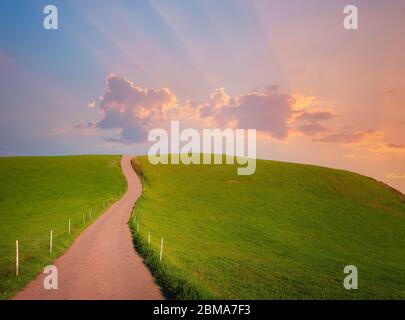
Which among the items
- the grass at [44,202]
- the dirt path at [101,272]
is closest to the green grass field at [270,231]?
the dirt path at [101,272]

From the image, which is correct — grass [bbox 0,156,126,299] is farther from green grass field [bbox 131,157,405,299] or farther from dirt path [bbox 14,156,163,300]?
green grass field [bbox 131,157,405,299]

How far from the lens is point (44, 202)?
58.6m

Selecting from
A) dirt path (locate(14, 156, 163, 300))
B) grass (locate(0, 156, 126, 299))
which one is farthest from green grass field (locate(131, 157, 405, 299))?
grass (locate(0, 156, 126, 299))

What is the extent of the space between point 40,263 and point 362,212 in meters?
58.1

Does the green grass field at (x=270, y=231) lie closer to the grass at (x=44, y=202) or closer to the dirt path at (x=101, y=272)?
the dirt path at (x=101, y=272)

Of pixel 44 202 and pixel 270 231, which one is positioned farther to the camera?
pixel 44 202

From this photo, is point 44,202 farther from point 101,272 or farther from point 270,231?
point 101,272

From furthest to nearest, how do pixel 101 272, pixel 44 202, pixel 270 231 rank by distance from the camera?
pixel 44 202 → pixel 270 231 → pixel 101 272

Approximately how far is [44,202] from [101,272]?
43775 millimetres

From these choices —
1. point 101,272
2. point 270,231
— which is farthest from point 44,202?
point 101,272

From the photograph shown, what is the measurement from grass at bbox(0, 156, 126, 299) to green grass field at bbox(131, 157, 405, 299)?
21.5ft

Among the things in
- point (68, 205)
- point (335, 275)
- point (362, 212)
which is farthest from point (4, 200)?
point (362, 212)

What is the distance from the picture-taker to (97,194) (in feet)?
209

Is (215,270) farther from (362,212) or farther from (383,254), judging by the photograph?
(362,212)
